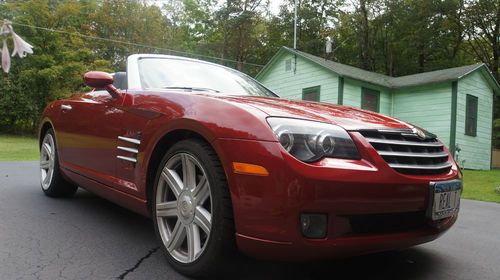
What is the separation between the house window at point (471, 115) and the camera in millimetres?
15852

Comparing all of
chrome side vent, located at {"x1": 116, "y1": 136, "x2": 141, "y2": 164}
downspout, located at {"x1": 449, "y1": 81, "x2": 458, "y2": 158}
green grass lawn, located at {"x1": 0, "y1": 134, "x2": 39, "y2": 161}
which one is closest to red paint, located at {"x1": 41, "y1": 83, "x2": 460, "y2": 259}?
chrome side vent, located at {"x1": 116, "y1": 136, "x2": 141, "y2": 164}

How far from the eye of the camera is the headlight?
2051 mm

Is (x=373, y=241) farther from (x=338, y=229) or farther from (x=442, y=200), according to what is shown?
(x=442, y=200)

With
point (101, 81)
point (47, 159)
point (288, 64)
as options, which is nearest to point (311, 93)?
point (288, 64)

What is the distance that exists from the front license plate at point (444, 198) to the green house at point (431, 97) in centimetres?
1335

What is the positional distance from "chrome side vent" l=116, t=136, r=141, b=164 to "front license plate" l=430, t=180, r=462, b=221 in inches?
71.4

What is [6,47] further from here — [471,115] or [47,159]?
[471,115]

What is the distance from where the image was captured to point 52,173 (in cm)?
445

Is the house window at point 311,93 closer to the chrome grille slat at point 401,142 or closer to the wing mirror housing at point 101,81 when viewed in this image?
the wing mirror housing at point 101,81

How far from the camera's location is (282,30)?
3509cm

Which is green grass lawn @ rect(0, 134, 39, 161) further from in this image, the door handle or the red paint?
the red paint

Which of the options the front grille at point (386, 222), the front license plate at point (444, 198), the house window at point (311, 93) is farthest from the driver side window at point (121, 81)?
the house window at point (311, 93)

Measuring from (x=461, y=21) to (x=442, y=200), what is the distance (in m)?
29.7

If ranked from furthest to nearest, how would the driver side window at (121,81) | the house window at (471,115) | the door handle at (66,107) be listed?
the house window at (471,115), the door handle at (66,107), the driver side window at (121,81)
